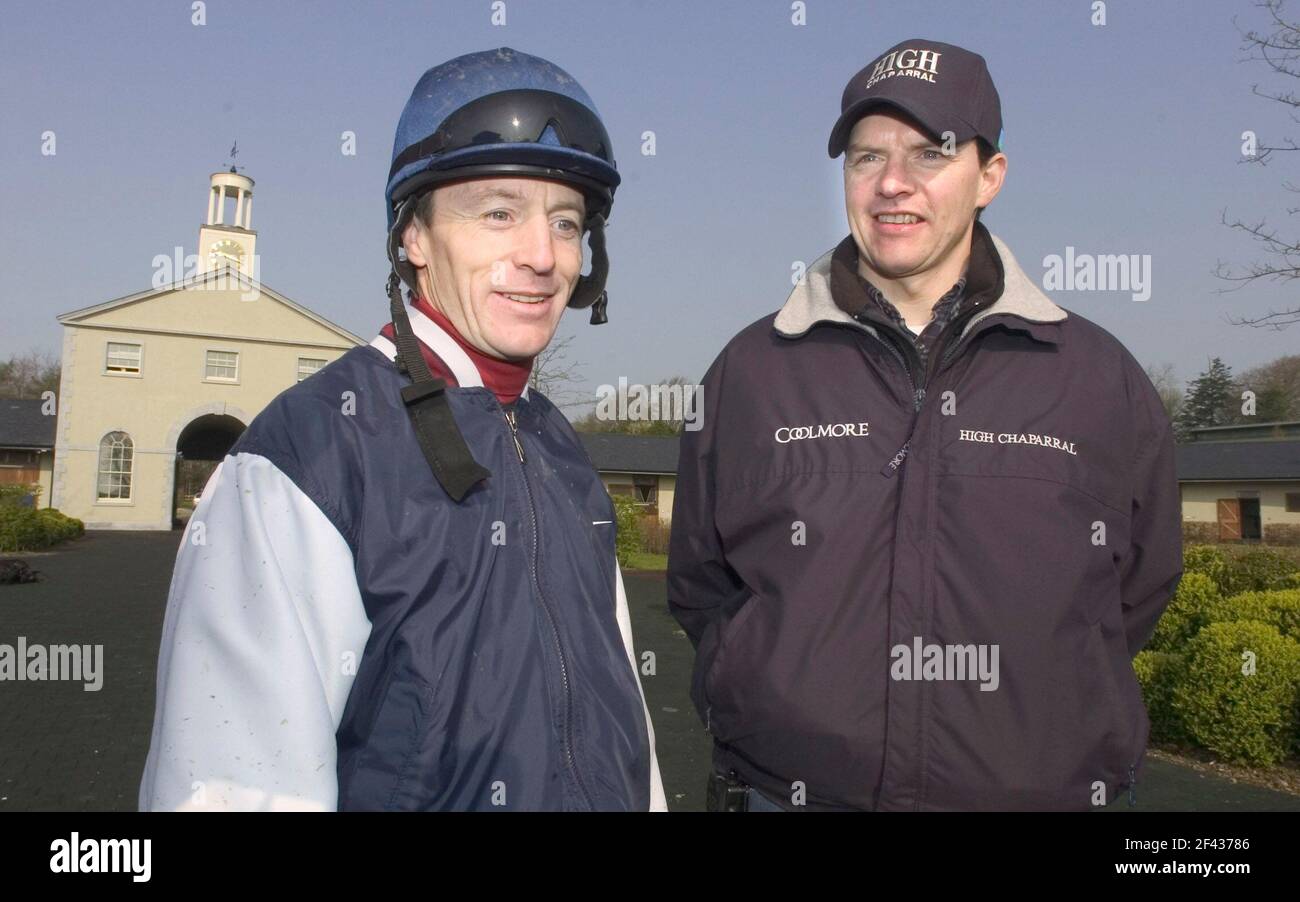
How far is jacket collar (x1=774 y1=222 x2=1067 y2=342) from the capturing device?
2656 mm

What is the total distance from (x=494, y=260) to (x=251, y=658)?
3.29 ft

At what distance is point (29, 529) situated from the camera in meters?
26.0

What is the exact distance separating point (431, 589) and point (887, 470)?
1.31 meters

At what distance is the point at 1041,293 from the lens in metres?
2.72

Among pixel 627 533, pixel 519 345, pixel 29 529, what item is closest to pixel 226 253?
pixel 29 529

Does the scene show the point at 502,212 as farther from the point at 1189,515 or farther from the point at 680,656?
the point at 1189,515

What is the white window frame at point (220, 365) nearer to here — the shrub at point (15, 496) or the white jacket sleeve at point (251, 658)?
the shrub at point (15, 496)

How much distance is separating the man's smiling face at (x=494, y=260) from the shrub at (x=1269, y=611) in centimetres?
773

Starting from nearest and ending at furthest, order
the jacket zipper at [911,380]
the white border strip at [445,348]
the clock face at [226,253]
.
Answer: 1. the white border strip at [445,348]
2. the jacket zipper at [911,380]
3. the clock face at [226,253]

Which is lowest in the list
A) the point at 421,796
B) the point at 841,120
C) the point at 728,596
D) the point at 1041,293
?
the point at 421,796

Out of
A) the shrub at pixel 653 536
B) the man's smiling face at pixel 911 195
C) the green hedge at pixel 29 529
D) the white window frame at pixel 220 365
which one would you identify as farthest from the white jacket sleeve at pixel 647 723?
the white window frame at pixel 220 365

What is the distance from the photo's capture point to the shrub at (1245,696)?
7176mm

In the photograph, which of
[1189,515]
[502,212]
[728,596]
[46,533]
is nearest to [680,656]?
[728,596]

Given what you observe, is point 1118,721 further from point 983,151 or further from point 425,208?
point 425,208
